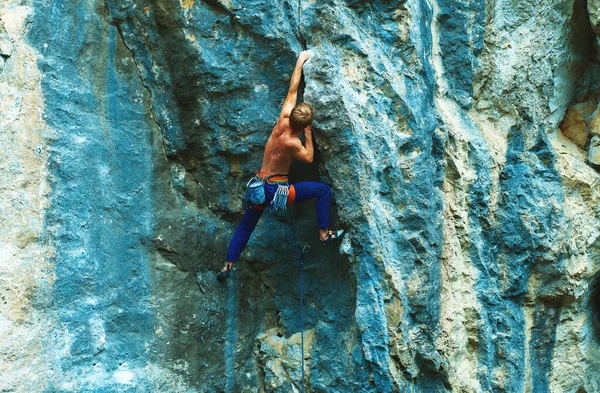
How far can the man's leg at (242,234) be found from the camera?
21.0 ft

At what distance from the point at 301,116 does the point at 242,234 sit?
1306 millimetres

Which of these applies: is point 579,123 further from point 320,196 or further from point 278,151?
point 278,151

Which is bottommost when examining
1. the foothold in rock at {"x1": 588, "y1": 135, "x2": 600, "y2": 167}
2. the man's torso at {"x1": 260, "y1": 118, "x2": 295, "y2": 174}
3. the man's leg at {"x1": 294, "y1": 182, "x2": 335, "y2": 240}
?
the man's leg at {"x1": 294, "y1": 182, "x2": 335, "y2": 240}

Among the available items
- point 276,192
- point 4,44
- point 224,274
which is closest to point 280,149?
point 276,192

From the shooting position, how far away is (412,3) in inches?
252

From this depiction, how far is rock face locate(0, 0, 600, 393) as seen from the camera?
A: 19.6ft

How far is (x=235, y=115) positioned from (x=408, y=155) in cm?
166

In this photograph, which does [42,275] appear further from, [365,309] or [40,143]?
[365,309]

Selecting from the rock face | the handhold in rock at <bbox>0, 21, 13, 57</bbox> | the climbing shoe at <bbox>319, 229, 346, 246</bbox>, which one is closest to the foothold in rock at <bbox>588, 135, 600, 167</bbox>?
the rock face

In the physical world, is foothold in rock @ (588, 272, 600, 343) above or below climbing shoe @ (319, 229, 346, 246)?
below

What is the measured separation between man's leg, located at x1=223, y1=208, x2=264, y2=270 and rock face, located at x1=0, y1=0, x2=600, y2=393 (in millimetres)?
291

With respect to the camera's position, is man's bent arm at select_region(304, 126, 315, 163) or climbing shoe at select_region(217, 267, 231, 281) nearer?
man's bent arm at select_region(304, 126, 315, 163)

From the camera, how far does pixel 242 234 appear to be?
6.46 metres

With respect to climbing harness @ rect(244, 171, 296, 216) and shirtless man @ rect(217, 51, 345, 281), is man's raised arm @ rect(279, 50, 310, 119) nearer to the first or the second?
shirtless man @ rect(217, 51, 345, 281)
